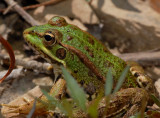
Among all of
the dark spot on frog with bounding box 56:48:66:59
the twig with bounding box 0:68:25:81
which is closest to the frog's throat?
the dark spot on frog with bounding box 56:48:66:59

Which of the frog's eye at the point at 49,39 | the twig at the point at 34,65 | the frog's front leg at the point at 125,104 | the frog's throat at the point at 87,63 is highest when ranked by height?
the frog's eye at the point at 49,39

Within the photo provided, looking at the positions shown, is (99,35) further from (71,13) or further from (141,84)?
(141,84)

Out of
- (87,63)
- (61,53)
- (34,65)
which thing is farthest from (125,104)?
(34,65)

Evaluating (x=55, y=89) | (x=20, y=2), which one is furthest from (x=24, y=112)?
(x=20, y=2)

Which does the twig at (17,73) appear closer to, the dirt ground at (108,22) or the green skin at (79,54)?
the green skin at (79,54)

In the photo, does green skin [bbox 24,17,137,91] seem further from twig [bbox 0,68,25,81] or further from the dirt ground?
the dirt ground

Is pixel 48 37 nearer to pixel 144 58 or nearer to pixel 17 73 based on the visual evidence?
pixel 17 73

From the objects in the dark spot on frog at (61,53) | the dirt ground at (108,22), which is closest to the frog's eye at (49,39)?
the dark spot on frog at (61,53)
